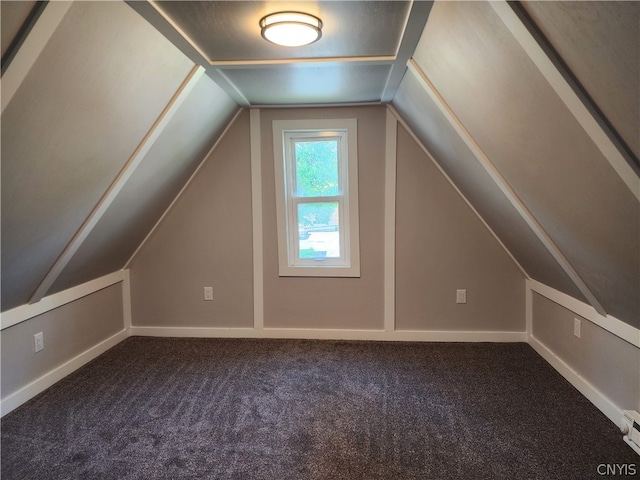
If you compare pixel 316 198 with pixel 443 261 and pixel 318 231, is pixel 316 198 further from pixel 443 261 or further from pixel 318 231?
pixel 443 261

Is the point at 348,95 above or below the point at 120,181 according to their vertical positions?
above

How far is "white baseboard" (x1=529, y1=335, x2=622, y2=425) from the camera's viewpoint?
2141mm

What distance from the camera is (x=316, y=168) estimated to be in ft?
11.3

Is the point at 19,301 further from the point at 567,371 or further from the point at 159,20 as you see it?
the point at 567,371

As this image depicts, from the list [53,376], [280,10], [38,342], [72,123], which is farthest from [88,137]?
[53,376]

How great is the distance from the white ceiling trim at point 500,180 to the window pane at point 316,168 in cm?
127

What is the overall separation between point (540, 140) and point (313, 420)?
5.74 feet

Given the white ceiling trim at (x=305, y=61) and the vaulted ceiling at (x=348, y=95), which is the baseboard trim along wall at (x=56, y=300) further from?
the white ceiling trim at (x=305, y=61)

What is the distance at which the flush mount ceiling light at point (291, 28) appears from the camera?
1.64 metres

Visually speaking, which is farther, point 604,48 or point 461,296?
point 461,296

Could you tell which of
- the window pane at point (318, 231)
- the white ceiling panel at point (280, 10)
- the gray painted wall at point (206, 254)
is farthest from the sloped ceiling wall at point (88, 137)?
the window pane at point (318, 231)

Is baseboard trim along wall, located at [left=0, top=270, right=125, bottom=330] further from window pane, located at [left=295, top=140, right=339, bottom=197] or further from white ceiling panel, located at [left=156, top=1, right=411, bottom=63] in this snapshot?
white ceiling panel, located at [left=156, top=1, right=411, bottom=63]

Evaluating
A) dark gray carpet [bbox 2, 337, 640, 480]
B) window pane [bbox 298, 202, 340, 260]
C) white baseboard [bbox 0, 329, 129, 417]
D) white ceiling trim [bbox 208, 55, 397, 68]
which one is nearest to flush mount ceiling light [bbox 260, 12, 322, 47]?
white ceiling trim [bbox 208, 55, 397, 68]

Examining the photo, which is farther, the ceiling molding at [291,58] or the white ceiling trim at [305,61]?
the white ceiling trim at [305,61]
